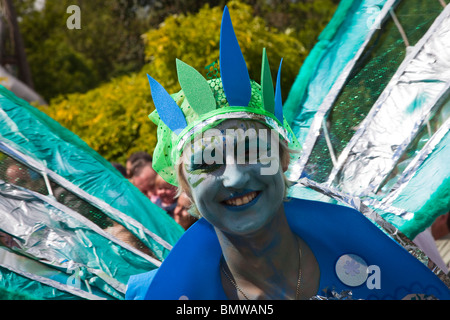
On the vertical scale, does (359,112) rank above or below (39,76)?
above

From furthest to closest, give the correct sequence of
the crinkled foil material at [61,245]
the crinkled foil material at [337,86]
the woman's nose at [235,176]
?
the crinkled foil material at [337,86], the crinkled foil material at [61,245], the woman's nose at [235,176]

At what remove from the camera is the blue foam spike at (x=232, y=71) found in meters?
1.52

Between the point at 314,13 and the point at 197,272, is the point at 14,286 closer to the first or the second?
the point at 197,272

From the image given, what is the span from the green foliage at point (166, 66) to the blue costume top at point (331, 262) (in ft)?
8.54

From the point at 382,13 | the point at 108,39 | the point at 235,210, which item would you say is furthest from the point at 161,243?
the point at 108,39

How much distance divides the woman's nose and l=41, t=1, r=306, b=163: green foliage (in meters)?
2.79

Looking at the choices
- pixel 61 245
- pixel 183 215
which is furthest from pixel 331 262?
pixel 183 215

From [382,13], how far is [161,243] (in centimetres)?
116

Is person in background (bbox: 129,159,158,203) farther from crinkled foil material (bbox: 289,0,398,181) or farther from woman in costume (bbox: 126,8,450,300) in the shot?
woman in costume (bbox: 126,8,450,300)

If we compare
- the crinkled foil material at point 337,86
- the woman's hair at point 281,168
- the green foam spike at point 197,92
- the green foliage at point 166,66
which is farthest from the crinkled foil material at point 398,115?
the green foliage at point 166,66

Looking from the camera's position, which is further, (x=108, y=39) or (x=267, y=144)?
(x=108, y=39)

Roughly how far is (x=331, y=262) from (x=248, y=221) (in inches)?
13.4

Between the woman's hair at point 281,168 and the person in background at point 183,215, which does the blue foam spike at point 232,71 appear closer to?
the woman's hair at point 281,168

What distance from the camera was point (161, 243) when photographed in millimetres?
2254
